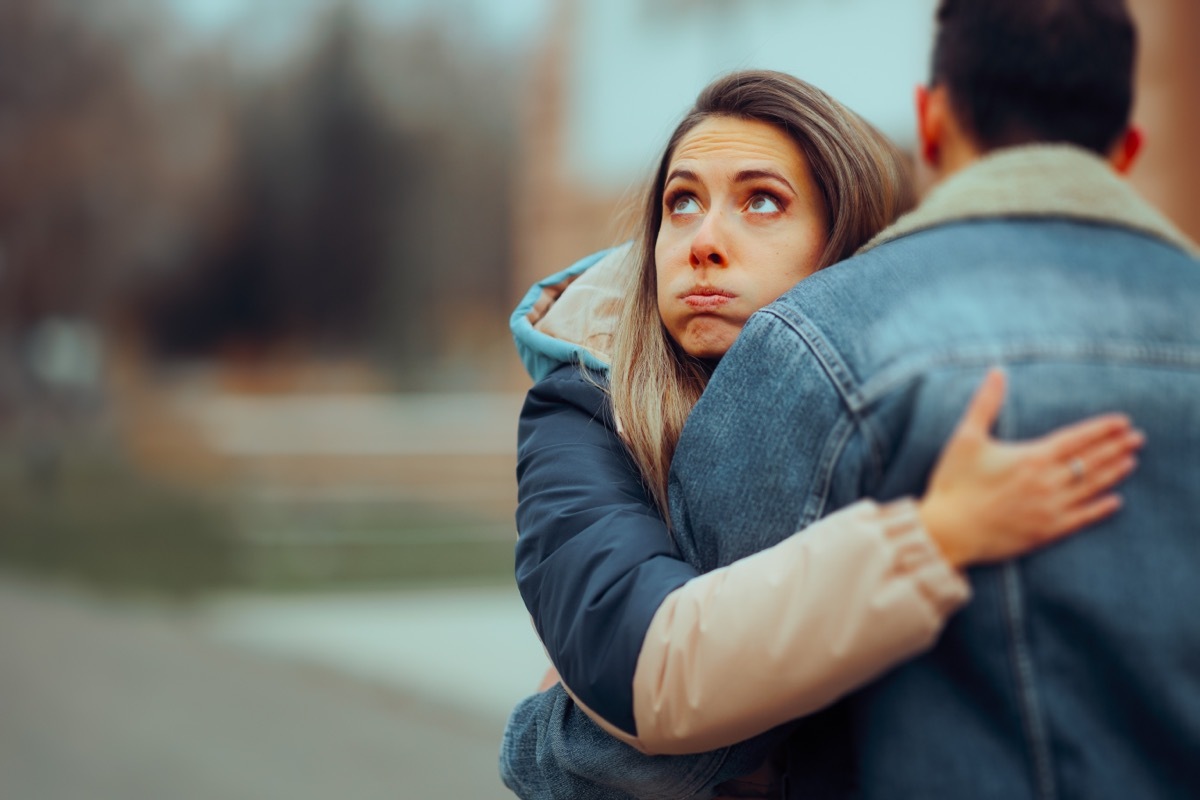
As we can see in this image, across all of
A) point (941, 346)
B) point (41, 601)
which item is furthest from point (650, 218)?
point (41, 601)

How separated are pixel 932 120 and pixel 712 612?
25.7 inches

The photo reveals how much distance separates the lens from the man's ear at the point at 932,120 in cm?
152

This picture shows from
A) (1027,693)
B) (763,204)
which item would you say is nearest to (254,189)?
(763,204)

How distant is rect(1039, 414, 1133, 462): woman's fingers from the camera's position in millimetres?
1315

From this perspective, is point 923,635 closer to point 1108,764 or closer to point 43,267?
point 1108,764

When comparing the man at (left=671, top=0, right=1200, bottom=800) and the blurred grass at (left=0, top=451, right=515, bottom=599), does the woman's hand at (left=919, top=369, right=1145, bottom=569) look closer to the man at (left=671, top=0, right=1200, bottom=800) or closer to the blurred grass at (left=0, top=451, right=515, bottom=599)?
the man at (left=671, top=0, right=1200, bottom=800)

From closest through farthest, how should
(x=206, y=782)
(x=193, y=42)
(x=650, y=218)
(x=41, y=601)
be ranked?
→ (x=650, y=218) → (x=206, y=782) → (x=41, y=601) → (x=193, y=42)

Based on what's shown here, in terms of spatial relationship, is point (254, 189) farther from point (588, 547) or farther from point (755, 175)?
point (588, 547)

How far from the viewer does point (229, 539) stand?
12328mm

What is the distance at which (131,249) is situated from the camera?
1677 centimetres

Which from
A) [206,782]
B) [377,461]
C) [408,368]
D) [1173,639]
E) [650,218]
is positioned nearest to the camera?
[1173,639]

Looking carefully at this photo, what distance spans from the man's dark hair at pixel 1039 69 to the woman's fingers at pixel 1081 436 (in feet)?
1.17

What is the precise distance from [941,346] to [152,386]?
1674 centimetres

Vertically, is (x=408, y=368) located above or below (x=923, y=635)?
below
